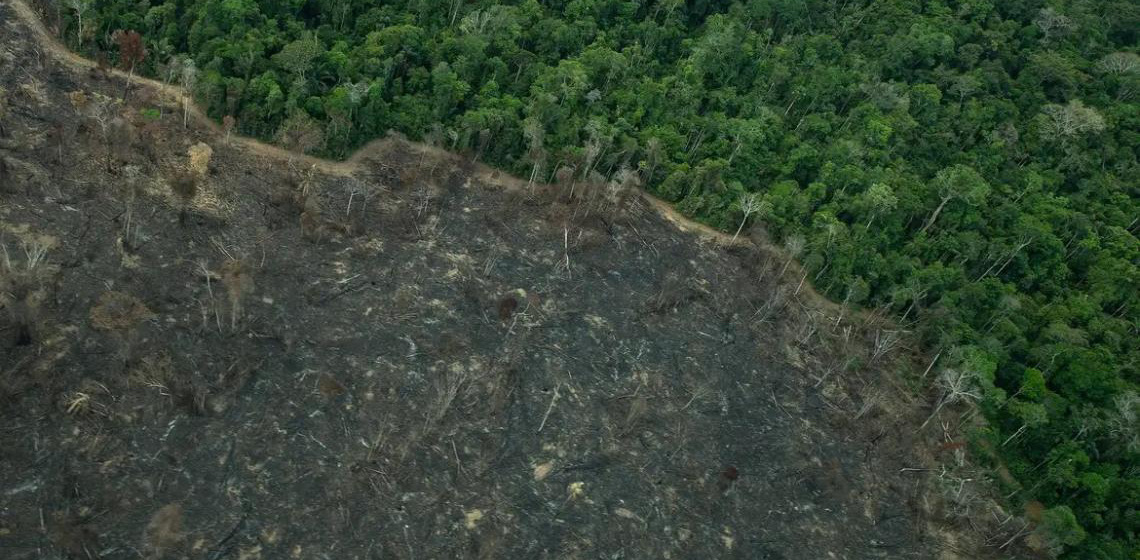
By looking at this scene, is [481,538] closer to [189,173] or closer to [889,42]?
[189,173]

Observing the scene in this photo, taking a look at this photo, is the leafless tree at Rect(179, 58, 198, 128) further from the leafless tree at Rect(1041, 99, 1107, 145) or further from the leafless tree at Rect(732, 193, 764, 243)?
the leafless tree at Rect(1041, 99, 1107, 145)

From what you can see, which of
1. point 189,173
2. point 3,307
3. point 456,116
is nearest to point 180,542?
point 3,307

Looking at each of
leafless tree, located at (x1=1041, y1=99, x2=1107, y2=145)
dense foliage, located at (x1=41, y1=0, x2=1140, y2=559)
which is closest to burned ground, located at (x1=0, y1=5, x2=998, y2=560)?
dense foliage, located at (x1=41, y1=0, x2=1140, y2=559)

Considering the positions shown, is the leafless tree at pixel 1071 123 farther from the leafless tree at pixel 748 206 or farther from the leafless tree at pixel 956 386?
the leafless tree at pixel 748 206

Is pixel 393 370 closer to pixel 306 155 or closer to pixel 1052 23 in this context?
pixel 306 155

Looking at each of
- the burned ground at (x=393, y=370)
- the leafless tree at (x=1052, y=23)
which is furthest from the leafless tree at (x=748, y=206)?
the leafless tree at (x=1052, y=23)

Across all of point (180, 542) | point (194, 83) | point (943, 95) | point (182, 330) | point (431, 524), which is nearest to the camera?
point (180, 542)
